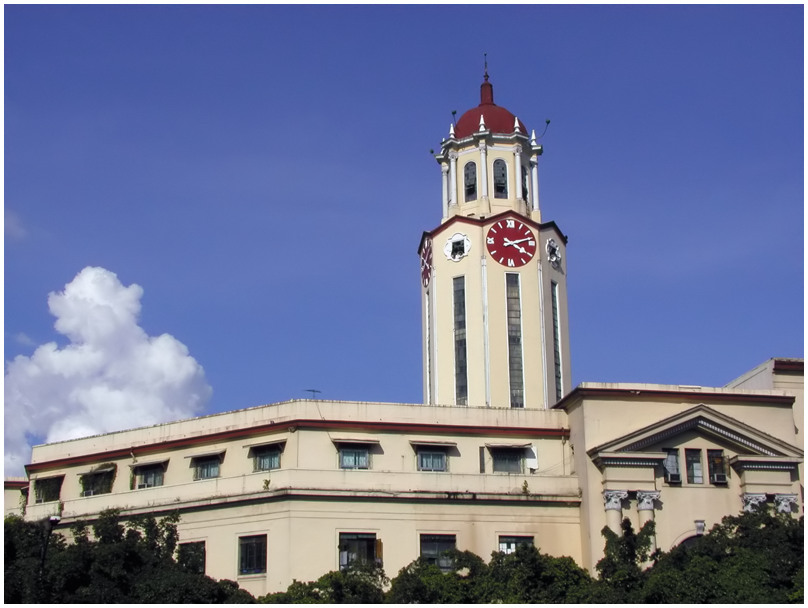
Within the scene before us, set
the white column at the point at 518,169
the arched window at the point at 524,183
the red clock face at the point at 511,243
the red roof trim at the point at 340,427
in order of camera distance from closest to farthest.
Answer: the red roof trim at the point at 340,427 < the red clock face at the point at 511,243 < the white column at the point at 518,169 < the arched window at the point at 524,183

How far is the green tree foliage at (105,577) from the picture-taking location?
3603 centimetres

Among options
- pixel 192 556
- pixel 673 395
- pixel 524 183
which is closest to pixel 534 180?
pixel 524 183

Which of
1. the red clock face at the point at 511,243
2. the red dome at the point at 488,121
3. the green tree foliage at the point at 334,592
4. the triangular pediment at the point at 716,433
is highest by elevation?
the red dome at the point at 488,121

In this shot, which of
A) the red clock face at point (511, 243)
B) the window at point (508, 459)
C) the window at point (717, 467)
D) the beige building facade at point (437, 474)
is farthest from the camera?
the red clock face at point (511, 243)

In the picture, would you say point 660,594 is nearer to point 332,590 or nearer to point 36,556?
point 332,590

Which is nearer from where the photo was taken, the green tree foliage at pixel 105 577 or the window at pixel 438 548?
the green tree foliage at pixel 105 577

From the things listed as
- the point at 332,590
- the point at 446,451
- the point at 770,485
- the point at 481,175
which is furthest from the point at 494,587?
the point at 481,175

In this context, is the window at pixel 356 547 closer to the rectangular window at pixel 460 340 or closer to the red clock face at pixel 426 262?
the rectangular window at pixel 460 340

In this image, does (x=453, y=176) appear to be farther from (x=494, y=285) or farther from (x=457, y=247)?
(x=494, y=285)

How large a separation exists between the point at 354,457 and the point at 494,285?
19.1 m

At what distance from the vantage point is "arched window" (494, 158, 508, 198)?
66500 millimetres

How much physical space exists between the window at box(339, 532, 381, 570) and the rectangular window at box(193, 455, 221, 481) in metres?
6.18

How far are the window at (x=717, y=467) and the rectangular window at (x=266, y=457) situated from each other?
16.2 meters

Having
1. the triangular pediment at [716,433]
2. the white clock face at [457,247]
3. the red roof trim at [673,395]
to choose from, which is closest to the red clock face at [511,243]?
the white clock face at [457,247]
